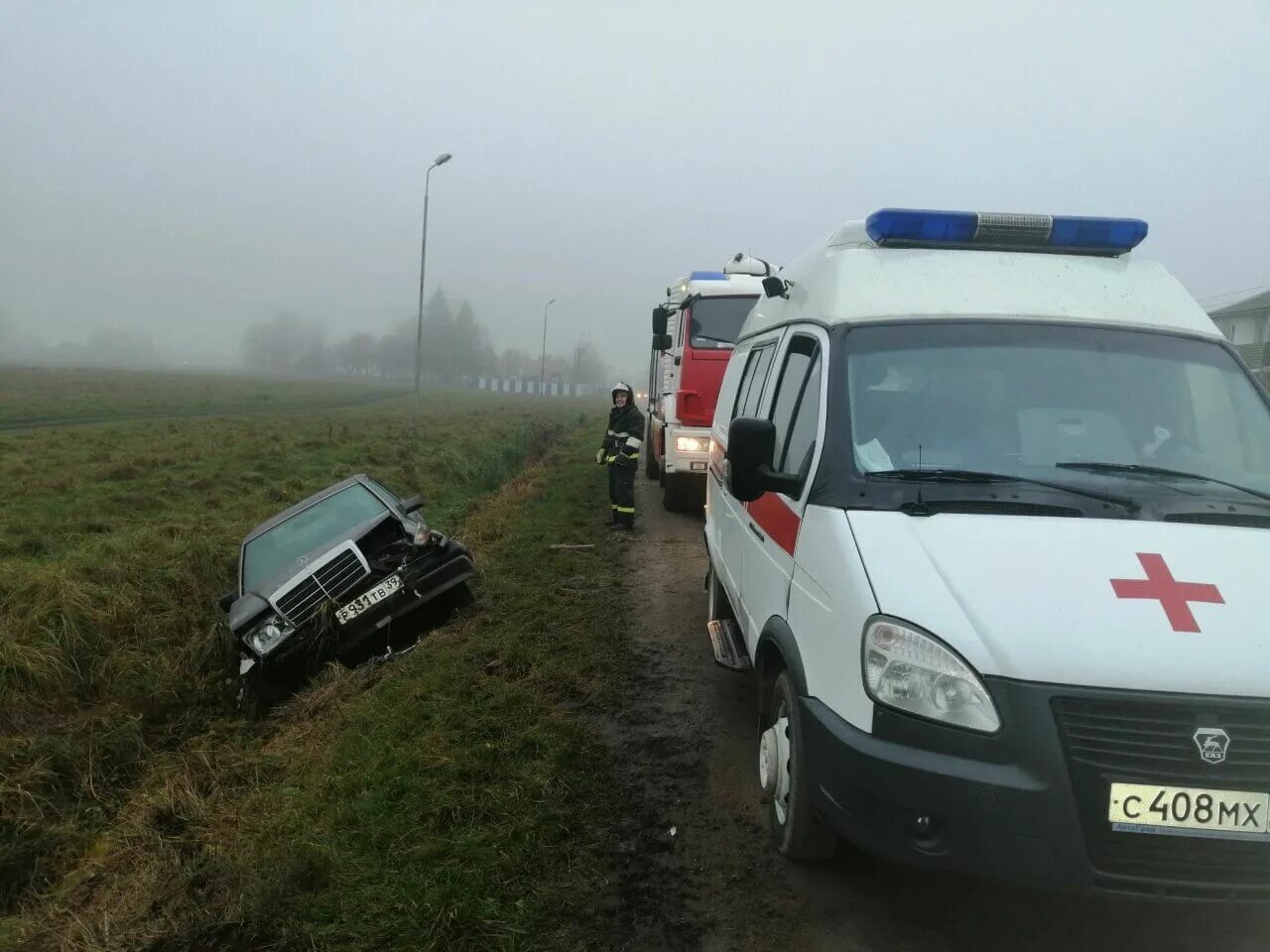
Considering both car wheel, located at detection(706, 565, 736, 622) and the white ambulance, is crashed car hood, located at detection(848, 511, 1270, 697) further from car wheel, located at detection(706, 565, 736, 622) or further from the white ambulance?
car wheel, located at detection(706, 565, 736, 622)

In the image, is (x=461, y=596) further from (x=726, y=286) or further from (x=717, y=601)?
(x=726, y=286)

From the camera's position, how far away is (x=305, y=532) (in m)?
7.39

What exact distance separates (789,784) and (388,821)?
1.84 m

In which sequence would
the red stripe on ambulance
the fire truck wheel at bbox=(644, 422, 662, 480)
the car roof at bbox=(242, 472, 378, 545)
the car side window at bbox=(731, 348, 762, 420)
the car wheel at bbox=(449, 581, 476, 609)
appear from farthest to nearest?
the fire truck wheel at bbox=(644, 422, 662, 480) → the car roof at bbox=(242, 472, 378, 545) → the car wheel at bbox=(449, 581, 476, 609) → the car side window at bbox=(731, 348, 762, 420) → the red stripe on ambulance

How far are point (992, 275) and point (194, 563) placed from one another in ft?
25.7

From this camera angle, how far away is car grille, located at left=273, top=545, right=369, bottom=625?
21.0ft

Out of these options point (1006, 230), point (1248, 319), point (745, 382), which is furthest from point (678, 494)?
point (1248, 319)

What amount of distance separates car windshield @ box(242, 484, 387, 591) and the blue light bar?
202 inches

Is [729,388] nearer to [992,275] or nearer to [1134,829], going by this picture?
[992,275]

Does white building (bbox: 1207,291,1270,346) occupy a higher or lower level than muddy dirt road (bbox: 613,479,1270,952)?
higher

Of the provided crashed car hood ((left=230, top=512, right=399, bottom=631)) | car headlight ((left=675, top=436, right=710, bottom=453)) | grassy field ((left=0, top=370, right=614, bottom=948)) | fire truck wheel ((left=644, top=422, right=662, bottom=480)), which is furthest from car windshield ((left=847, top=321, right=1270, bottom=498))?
fire truck wheel ((left=644, top=422, right=662, bottom=480))

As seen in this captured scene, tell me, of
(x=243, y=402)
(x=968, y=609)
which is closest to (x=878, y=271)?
(x=968, y=609)

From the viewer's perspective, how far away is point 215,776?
16.7 ft

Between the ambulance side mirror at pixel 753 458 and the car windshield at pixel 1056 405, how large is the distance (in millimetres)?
358
